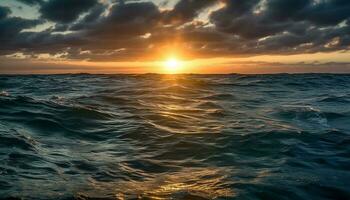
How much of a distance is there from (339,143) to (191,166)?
5437 millimetres

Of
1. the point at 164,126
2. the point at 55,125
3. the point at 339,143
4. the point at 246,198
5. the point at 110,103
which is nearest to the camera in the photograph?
the point at 246,198

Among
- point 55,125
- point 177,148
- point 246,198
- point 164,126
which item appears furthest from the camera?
point 164,126

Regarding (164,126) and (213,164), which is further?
(164,126)

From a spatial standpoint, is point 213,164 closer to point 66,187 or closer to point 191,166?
point 191,166

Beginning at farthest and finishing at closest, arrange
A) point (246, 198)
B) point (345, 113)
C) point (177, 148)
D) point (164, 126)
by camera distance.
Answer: point (345, 113), point (164, 126), point (177, 148), point (246, 198)

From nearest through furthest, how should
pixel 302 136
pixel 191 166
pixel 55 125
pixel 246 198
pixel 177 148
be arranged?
1. pixel 246 198
2. pixel 191 166
3. pixel 177 148
4. pixel 302 136
5. pixel 55 125

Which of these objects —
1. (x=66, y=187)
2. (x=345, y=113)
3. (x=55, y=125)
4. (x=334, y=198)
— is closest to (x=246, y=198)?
(x=334, y=198)

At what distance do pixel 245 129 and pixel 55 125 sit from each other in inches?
270

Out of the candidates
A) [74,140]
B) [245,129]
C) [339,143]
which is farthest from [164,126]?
[339,143]

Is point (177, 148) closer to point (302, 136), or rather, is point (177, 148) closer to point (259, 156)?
point (259, 156)

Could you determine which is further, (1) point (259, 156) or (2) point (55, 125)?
(2) point (55, 125)

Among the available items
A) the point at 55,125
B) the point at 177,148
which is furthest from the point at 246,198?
the point at 55,125

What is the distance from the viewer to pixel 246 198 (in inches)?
252

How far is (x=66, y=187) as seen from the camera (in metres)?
6.52
